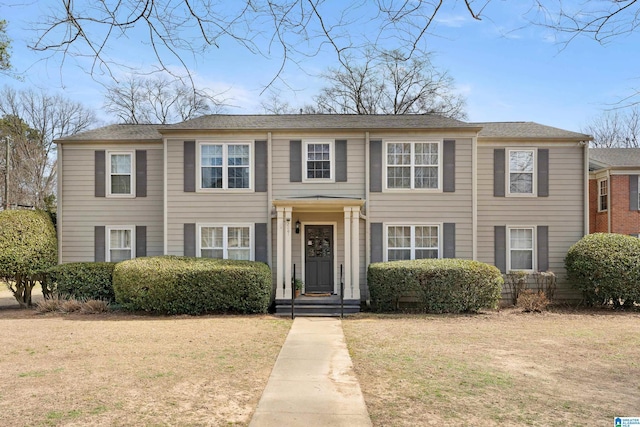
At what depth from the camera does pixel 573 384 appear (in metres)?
6.10

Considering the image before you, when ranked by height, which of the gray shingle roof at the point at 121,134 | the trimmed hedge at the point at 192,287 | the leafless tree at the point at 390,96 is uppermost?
the leafless tree at the point at 390,96

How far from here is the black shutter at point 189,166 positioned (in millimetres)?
13539

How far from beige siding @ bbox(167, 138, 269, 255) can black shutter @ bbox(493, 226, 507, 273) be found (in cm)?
685

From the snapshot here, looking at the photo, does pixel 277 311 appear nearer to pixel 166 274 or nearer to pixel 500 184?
pixel 166 274

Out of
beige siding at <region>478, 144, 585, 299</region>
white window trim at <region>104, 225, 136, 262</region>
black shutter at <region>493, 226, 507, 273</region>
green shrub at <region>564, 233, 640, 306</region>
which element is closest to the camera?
green shrub at <region>564, 233, 640, 306</region>

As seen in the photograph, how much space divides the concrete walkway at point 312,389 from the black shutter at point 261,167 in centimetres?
562

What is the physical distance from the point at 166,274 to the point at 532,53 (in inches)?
388

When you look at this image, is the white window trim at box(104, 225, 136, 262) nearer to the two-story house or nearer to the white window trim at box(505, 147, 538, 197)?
the two-story house

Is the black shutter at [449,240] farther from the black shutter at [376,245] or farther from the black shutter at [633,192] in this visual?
the black shutter at [633,192]

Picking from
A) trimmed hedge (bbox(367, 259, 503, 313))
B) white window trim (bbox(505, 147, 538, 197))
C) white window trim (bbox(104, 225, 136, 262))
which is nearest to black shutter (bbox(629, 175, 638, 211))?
white window trim (bbox(505, 147, 538, 197))

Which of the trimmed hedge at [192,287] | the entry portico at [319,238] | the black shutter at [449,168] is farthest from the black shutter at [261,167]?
the black shutter at [449,168]

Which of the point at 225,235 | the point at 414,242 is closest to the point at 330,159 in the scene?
the point at 414,242

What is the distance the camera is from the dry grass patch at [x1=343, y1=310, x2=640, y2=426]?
4957mm

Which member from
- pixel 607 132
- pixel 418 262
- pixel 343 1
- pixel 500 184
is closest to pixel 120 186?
pixel 418 262
